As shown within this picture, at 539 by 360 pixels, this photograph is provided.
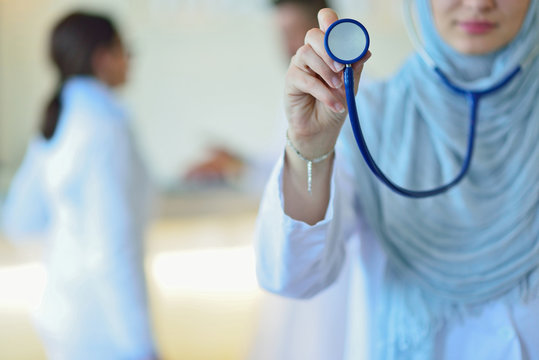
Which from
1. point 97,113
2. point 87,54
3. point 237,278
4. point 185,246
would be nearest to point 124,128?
point 97,113

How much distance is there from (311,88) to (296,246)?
0.21 m

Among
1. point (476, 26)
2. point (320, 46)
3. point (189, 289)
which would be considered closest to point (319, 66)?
point (320, 46)

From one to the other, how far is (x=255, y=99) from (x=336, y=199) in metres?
4.06

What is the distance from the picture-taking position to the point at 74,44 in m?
1.94

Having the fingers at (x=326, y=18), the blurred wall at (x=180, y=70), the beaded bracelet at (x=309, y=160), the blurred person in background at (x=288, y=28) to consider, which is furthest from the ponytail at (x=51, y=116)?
the blurred wall at (x=180, y=70)

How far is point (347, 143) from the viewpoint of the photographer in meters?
0.94

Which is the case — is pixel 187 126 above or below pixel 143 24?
below

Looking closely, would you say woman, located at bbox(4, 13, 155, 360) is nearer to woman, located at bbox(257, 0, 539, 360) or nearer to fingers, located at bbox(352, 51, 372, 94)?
woman, located at bbox(257, 0, 539, 360)

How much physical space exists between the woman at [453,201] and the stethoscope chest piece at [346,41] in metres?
0.27

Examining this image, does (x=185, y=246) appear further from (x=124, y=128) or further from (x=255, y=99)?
(x=124, y=128)

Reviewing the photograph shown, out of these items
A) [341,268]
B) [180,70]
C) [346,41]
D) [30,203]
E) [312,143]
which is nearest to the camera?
[346,41]

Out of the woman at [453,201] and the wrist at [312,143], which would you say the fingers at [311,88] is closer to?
the wrist at [312,143]

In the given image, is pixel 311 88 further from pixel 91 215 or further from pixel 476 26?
pixel 91 215

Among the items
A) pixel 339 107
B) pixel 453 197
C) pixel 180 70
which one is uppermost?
pixel 180 70
